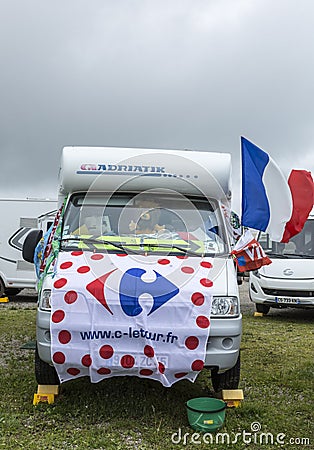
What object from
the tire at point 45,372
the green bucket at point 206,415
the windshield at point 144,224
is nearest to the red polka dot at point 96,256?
the windshield at point 144,224

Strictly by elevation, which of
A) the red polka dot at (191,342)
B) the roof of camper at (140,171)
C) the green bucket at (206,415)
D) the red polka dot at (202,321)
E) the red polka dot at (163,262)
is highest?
the roof of camper at (140,171)

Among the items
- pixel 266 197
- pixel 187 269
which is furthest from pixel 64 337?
pixel 266 197

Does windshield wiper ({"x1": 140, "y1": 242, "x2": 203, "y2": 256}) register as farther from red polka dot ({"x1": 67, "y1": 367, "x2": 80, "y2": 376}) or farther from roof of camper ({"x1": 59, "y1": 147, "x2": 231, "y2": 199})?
red polka dot ({"x1": 67, "y1": 367, "x2": 80, "y2": 376})

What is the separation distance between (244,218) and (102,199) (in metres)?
1.65

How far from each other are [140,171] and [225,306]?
2.03 metres

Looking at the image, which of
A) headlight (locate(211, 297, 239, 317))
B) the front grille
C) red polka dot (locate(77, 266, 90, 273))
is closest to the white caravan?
the front grille

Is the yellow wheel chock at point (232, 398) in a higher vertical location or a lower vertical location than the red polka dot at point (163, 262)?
lower

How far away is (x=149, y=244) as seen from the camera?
18.7 feet

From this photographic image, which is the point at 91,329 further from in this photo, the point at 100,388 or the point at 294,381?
the point at 294,381

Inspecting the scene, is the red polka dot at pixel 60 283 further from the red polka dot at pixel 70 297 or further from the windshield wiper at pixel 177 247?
the windshield wiper at pixel 177 247

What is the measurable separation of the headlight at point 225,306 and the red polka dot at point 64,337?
1.32 meters

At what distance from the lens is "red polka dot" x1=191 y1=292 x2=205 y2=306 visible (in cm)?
491

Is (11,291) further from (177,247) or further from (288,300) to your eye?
(177,247)

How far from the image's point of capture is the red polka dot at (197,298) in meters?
4.91
